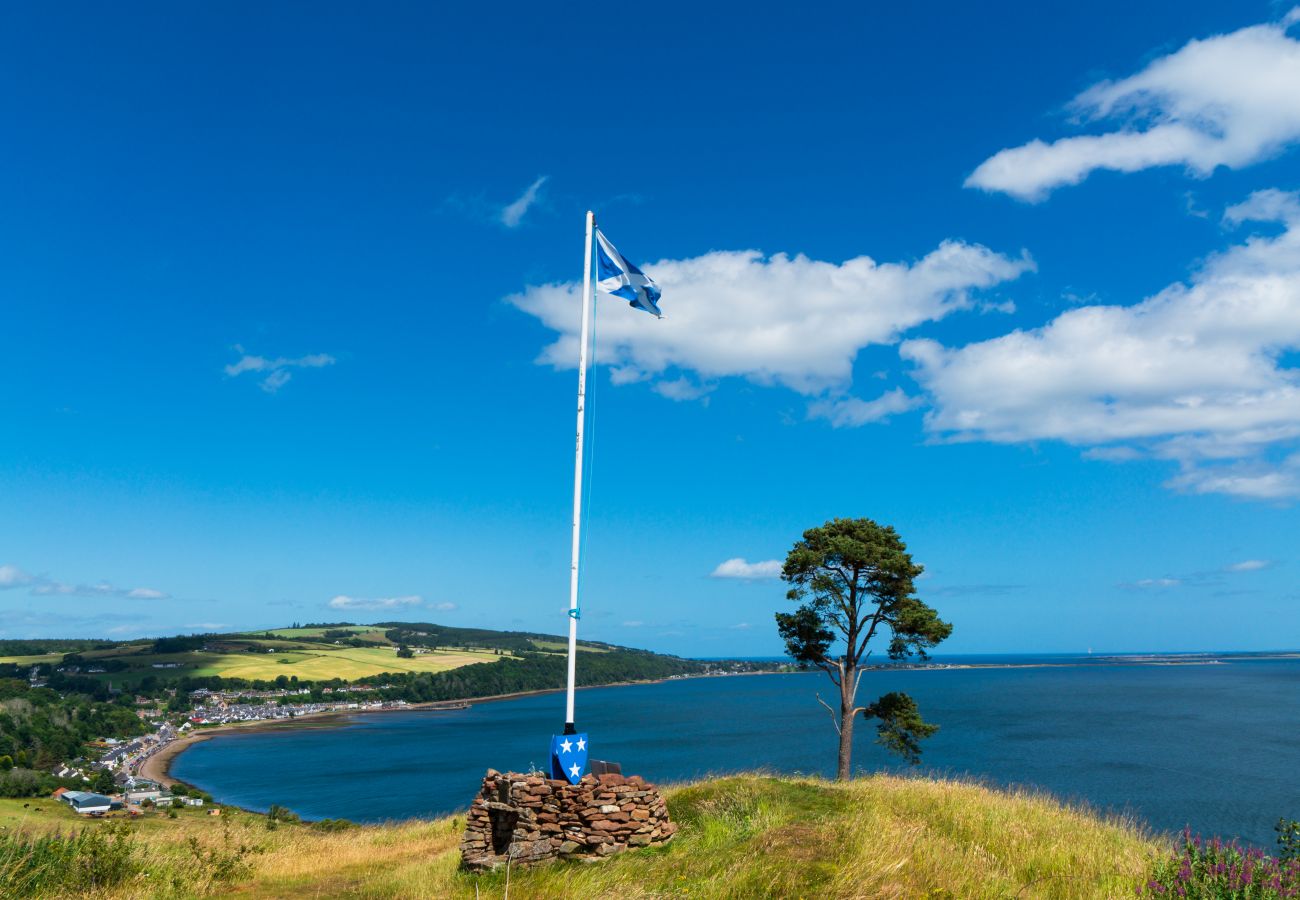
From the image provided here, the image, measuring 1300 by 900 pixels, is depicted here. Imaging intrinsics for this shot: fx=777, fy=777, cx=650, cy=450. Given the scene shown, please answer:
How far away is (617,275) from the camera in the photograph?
16.2m

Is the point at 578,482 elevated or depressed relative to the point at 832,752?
elevated

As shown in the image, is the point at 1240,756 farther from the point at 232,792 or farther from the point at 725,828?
the point at 232,792

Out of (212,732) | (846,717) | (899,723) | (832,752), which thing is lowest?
(212,732)

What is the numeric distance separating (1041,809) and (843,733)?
11898mm

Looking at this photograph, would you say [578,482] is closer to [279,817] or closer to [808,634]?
[808,634]

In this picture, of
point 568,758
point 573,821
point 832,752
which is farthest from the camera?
point 832,752

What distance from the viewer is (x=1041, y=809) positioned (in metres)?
17.0

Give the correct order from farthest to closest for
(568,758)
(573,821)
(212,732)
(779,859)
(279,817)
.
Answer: (212,732)
(279,817)
(568,758)
(573,821)
(779,859)

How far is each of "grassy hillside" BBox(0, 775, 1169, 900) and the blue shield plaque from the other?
5.16 feet

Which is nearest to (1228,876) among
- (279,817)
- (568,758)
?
(568,758)

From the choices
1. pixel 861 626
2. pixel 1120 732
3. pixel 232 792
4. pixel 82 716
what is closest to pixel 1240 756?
pixel 1120 732

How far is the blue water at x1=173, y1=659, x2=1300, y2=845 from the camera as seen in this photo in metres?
59.7

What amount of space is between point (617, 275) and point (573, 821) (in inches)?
415

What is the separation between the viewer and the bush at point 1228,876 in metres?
8.95
